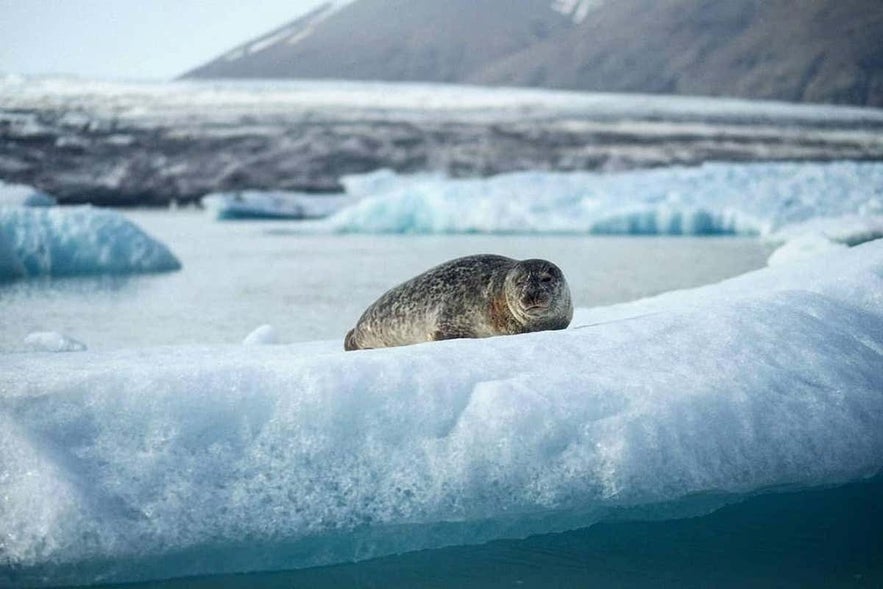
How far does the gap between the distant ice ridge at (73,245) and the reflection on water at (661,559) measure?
7.81m

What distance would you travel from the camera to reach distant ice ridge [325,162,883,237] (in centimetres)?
1308

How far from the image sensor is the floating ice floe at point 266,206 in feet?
60.8

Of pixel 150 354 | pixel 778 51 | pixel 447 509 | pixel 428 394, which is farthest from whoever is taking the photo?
pixel 778 51

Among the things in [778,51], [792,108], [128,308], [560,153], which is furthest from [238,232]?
[778,51]

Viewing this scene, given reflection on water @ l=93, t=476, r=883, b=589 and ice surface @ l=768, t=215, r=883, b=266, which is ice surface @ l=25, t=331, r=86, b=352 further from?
ice surface @ l=768, t=215, r=883, b=266

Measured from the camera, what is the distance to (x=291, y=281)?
8492 mm

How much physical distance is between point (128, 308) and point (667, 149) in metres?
24.4

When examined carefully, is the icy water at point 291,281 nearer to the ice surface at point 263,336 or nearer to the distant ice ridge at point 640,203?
the distant ice ridge at point 640,203

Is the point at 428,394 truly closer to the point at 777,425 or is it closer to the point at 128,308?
the point at 777,425

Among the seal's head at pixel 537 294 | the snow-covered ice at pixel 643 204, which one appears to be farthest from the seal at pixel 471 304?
the snow-covered ice at pixel 643 204

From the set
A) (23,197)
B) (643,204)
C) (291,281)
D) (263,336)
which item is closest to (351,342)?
(263,336)

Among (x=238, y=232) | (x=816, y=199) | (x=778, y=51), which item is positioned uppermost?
(x=778, y=51)

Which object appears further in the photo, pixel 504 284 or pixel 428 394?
pixel 504 284

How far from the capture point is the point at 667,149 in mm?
29094
